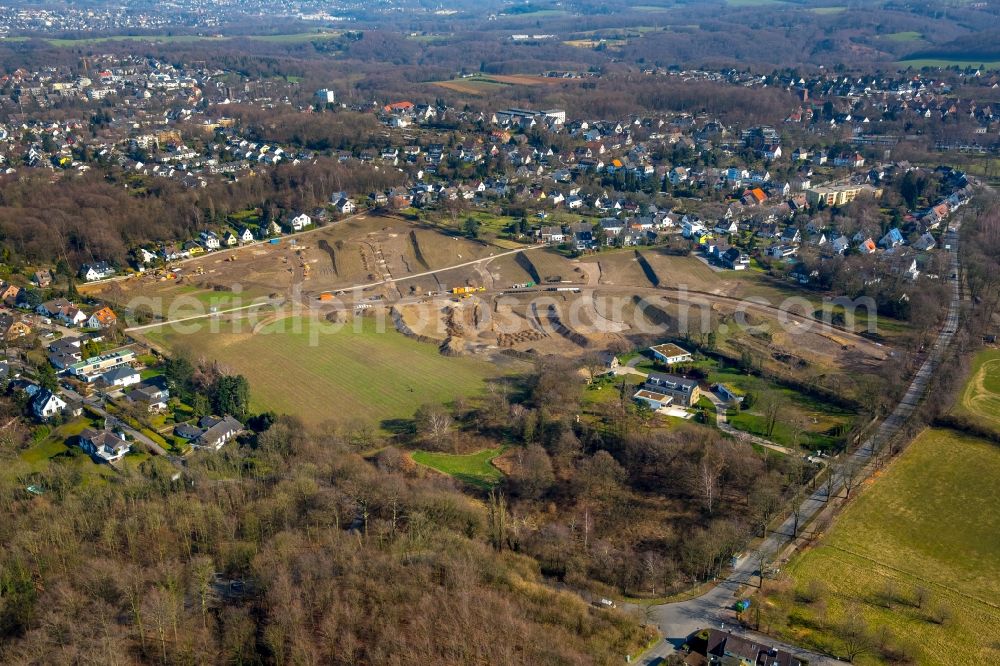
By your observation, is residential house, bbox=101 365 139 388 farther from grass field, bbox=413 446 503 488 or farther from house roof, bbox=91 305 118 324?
grass field, bbox=413 446 503 488

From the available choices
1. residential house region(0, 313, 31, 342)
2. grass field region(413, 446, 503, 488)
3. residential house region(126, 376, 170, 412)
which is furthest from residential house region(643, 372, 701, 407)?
residential house region(0, 313, 31, 342)

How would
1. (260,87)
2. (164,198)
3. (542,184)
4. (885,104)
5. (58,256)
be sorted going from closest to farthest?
1. (58,256)
2. (164,198)
3. (542,184)
4. (885,104)
5. (260,87)

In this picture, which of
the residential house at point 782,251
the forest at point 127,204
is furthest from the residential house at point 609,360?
the forest at point 127,204

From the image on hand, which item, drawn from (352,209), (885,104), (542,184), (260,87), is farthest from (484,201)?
(260,87)

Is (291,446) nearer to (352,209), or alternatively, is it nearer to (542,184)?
(352,209)

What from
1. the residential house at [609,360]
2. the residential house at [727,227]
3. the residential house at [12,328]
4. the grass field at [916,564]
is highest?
the residential house at [727,227]

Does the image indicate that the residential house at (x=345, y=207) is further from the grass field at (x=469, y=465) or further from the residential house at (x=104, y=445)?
the grass field at (x=469, y=465)
